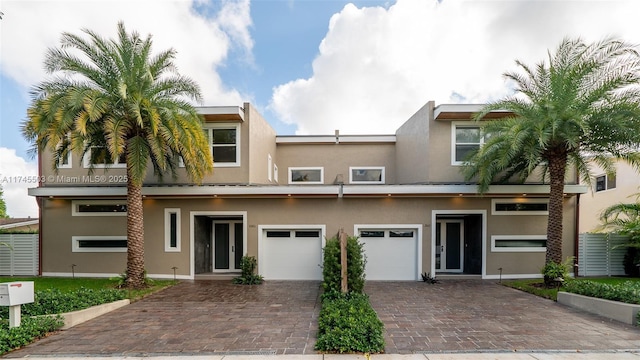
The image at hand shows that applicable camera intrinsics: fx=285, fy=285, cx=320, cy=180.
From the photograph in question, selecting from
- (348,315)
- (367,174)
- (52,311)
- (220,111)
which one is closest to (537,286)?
(348,315)

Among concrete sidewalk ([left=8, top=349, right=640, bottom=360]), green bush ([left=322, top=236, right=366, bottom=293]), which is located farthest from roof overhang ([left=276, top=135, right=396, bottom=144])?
concrete sidewalk ([left=8, top=349, right=640, bottom=360])

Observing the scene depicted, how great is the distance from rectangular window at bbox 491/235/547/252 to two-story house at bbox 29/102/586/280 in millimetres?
37

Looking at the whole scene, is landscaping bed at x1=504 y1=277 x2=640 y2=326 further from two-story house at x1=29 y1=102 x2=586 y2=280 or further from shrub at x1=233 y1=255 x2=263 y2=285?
shrub at x1=233 y1=255 x2=263 y2=285

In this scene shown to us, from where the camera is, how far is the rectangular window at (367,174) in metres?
14.4

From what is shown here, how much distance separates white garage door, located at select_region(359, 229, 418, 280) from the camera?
1045cm

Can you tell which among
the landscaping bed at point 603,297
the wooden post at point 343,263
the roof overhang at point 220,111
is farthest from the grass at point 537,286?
the roof overhang at point 220,111

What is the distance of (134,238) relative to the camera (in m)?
8.87

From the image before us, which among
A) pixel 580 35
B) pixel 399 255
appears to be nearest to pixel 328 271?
pixel 399 255

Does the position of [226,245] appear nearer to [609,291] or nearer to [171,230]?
[171,230]

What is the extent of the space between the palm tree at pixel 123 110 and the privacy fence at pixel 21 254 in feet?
15.1

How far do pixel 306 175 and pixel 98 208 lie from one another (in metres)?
8.68

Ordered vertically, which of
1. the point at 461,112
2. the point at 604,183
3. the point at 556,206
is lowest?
the point at 556,206

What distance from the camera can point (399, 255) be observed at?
1052cm

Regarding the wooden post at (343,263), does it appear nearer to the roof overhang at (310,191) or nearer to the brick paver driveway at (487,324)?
the brick paver driveway at (487,324)
